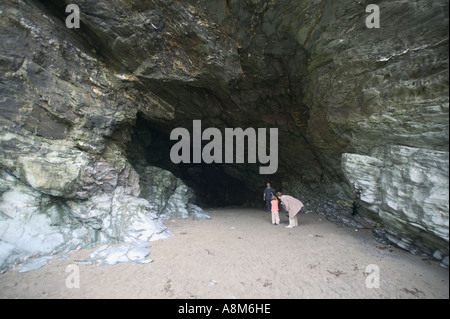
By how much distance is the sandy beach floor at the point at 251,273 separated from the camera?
13.6ft

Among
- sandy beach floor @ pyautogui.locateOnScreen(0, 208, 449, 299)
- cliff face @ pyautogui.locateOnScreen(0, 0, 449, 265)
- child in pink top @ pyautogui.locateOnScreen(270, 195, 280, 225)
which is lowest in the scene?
sandy beach floor @ pyautogui.locateOnScreen(0, 208, 449, 299)

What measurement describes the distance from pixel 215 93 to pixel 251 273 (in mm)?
7614

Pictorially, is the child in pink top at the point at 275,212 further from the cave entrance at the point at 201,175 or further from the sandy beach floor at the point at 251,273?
the cave entrance at the point at 201,175

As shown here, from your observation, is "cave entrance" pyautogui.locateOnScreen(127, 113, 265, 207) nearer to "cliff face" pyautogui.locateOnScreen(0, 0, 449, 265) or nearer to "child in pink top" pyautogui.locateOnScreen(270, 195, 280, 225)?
"cliff face" pyautogui.locateOnScreen(0, 0, 449, 265)

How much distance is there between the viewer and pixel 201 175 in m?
18.1

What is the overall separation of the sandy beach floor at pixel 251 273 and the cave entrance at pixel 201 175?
7.77m

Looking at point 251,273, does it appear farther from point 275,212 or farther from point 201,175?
point 201,175

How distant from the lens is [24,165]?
6.27 m

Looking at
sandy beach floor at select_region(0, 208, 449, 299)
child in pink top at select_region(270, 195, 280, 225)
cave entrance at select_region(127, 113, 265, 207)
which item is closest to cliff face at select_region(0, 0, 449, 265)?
sandy beach floor at select_region(0, 208, 449, 299)

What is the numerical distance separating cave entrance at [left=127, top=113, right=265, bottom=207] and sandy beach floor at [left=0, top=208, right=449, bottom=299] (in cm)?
777

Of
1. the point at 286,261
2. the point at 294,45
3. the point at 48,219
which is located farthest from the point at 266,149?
the point at 48,219

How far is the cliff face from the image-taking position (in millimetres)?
4949

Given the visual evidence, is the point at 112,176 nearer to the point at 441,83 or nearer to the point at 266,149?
the point at 266,149

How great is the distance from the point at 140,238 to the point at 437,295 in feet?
22.6
